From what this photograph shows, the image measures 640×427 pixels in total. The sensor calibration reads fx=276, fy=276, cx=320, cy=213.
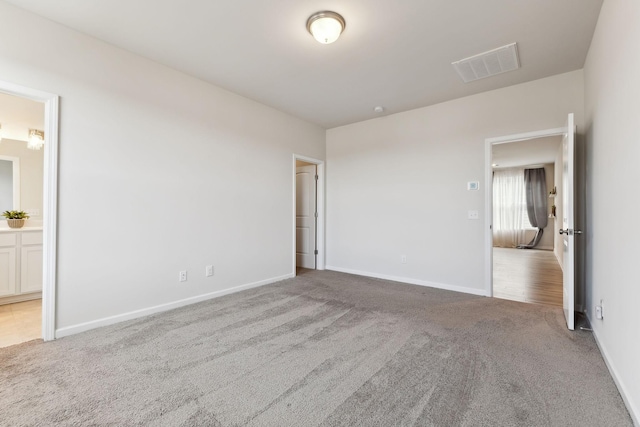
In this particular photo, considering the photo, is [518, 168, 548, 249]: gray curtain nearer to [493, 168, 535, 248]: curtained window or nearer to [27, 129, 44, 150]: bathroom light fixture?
[493, 168, 535, 248]: curtained window

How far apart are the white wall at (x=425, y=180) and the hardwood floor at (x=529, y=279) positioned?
23.4 inches

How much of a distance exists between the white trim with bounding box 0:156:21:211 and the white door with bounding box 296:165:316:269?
417 cm

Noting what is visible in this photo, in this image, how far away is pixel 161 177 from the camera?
2957 millimetres

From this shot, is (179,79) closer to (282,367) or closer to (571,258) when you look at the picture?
(282,367)

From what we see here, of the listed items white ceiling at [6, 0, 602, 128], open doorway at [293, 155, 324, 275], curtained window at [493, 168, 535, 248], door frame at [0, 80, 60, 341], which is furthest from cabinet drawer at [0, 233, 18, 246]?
curtained window at [493, 168, 535, 248]

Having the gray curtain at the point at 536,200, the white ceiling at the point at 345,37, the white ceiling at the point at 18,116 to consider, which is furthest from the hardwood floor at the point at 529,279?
the white ceiling at the point at 18,116

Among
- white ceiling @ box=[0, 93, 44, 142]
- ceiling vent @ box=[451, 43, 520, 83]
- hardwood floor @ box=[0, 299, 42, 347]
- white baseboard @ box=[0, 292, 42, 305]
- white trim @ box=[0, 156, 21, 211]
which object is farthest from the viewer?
white trim @ box=[0, 156, 21, 211]

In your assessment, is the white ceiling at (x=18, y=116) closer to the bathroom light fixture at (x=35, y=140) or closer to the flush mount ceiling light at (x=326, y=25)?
the bathroom light fixture at (x=35, y=140)

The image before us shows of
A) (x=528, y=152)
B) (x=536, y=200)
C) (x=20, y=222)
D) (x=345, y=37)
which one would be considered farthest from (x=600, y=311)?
(x=536, y=200)

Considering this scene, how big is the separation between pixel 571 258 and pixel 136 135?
4225 mm

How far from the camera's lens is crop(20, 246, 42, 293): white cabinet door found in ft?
11.1

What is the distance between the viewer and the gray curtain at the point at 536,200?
27.7 ft

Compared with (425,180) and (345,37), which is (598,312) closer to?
(425,180)

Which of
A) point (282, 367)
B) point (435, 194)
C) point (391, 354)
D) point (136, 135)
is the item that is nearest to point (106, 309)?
point (136, 135)
